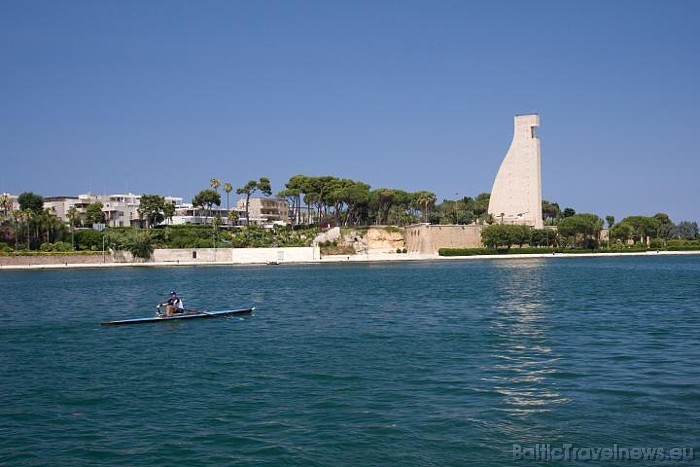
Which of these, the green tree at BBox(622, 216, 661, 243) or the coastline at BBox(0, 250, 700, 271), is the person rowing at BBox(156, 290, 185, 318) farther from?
the green tree at BBox(622, 216, 661, 243)

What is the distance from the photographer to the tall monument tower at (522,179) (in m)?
116

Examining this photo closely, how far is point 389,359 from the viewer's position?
21.7 meters

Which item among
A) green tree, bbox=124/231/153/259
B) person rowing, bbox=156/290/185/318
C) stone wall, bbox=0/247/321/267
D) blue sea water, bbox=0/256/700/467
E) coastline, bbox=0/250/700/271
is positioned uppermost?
green tree, bbox=124/231/153/259

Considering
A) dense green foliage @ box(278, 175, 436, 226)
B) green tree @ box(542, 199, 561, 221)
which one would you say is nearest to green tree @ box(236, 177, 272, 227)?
dense green foliage @ box(278, 175, 436, 226)

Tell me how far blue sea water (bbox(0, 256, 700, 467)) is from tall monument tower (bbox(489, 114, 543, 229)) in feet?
268

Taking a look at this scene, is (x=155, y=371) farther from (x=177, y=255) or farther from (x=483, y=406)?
(x=177, y=255)

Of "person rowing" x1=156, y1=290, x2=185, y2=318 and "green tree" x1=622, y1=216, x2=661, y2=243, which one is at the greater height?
"green tree" x1=622, y1=216, x2=661, y2=243

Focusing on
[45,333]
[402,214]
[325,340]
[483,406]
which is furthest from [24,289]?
[402,214]

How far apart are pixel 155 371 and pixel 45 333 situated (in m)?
11.5

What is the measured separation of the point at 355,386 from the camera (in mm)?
17984

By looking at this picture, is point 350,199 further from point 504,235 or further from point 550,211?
point 550,211

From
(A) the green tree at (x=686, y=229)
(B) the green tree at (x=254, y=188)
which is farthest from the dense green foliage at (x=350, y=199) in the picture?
(A) the green tree at (x=686, y=229)

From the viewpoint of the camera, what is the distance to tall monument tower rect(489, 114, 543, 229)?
116 m

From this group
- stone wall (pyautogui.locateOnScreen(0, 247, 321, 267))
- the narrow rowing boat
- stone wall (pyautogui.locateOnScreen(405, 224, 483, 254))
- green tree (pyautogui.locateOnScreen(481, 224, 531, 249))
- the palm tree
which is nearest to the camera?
the narrow rowing boat
